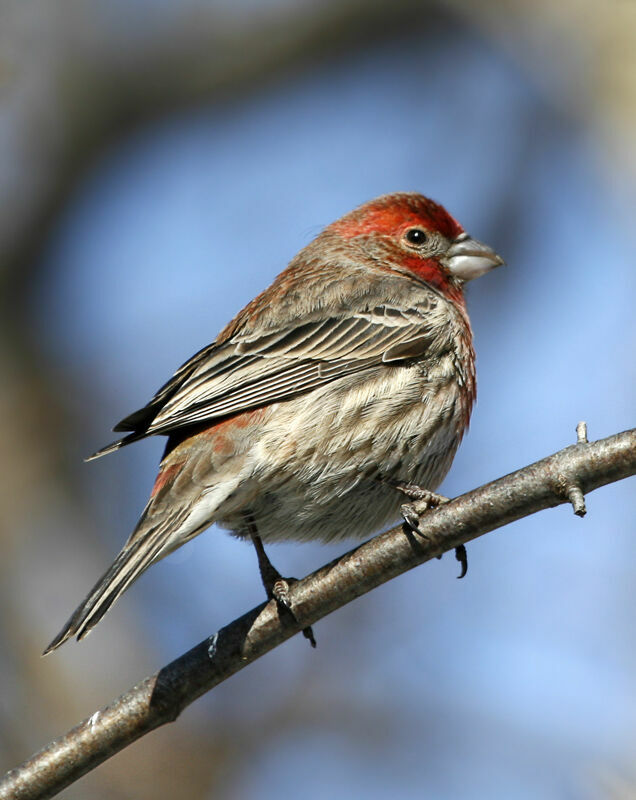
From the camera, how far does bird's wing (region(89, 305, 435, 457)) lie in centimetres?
531

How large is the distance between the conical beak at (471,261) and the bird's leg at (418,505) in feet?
6.10

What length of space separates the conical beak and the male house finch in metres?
0.52

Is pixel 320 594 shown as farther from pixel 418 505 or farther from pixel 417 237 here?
pixel 417 237

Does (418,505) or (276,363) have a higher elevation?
(276,363)

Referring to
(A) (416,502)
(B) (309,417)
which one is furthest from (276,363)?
(A) (416,502)

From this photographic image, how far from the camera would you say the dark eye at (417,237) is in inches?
271

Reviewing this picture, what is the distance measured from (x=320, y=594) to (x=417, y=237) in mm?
3286

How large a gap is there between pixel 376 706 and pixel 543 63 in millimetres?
5397

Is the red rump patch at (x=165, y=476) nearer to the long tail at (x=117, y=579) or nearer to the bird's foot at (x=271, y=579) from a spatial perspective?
the long tail at (x=117, y=579)

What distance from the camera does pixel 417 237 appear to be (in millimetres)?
6895

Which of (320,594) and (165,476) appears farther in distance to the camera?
(165,476)

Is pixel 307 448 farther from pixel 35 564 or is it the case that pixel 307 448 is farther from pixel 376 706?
pixel 35 564

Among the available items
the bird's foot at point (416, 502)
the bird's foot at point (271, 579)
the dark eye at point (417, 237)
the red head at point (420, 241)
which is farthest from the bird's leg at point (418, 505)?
the dark eye at point (417, 237)

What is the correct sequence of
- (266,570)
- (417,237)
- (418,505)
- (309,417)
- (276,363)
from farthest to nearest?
1. (417,237)
2. (276,363)
3. (266,570)
4. (309,417)
5. (418,505)
